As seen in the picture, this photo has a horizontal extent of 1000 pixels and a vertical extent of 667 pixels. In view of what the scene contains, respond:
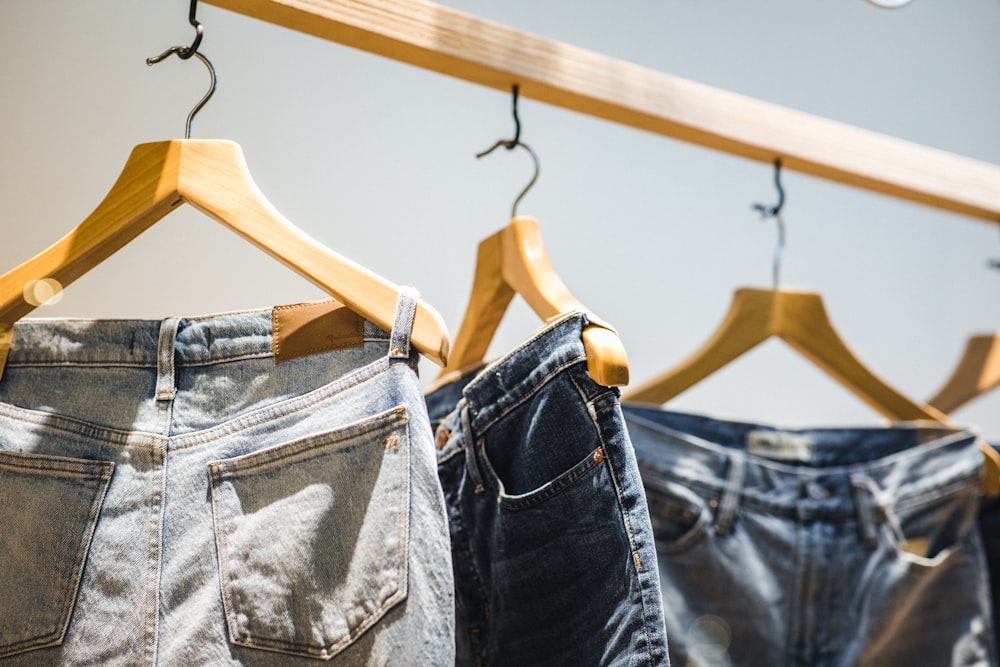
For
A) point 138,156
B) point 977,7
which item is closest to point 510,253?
point 138,156

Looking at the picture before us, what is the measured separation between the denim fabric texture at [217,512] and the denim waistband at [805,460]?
39 centimetres

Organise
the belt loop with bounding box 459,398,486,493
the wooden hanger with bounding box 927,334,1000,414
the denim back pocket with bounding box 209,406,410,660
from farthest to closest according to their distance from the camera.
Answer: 1. the wooden hanger with bounding box 927,334,1000,414
2. the belt loop with bounding box 459,398,486,493
3. the denim back pocket with bounding box 209,406,410,660

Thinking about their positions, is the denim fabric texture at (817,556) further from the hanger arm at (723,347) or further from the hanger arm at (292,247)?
the hanger arm at (292,247)

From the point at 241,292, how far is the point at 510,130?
0.51m

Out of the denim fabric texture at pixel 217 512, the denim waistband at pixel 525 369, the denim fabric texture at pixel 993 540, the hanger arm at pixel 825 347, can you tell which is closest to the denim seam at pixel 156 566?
the denim fabric texture at pixel 217 512

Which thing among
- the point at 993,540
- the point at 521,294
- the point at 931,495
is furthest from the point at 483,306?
the point at 993,540

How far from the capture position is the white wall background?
1.09 meters

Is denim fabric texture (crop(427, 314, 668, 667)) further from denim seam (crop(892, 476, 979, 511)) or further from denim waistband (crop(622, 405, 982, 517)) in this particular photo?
denim seam (crop(892, 476, 979, 511))

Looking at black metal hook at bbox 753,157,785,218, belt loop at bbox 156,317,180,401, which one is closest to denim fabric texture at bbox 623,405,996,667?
black metal hook at bbox 753,157,785,218

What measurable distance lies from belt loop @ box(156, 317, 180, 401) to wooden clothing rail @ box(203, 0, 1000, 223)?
31cm

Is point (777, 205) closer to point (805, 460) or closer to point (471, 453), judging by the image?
point (805, 460)

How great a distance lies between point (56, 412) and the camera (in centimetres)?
70

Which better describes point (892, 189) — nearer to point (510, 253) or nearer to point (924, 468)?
point (924, 468)

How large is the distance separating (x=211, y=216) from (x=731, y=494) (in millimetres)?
644
